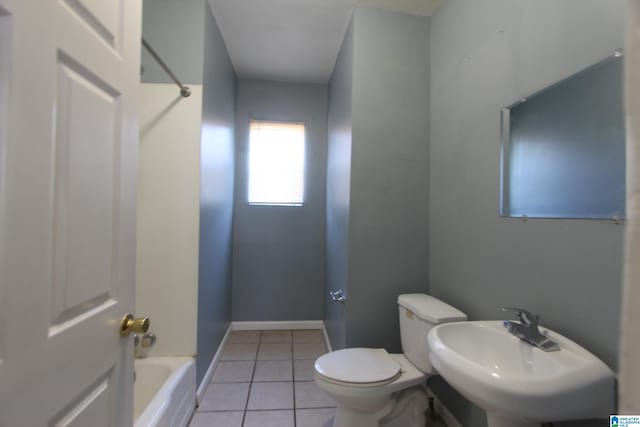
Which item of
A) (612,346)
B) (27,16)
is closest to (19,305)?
(27,16)

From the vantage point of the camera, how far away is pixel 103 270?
2.34ft

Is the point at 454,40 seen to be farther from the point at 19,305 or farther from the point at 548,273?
the point at 19,305

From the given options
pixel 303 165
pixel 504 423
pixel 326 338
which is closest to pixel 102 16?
pixel 504 423

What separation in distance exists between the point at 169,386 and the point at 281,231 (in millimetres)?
1664

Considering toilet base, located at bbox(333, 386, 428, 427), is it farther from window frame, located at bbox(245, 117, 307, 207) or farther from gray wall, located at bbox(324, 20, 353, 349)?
window frame, located at bbox(245, 117, 307, 207)

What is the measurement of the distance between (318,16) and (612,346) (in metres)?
2.29

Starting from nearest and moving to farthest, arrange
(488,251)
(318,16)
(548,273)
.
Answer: (548,273), (488,251), (318,16)

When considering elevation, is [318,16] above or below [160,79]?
above

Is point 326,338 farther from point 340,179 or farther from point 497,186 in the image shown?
point 497,186

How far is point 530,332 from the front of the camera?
94 cm

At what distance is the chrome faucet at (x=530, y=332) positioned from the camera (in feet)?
2.94

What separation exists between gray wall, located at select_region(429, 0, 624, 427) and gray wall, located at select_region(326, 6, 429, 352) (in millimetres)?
99

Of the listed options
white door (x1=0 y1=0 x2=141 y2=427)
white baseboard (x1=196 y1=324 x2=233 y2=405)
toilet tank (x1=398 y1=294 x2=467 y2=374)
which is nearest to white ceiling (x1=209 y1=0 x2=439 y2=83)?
white door (x1=0 y1=0 x2=141 y2=427)

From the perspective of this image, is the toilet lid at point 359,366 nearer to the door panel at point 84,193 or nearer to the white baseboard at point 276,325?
the door panel at point 84,193
